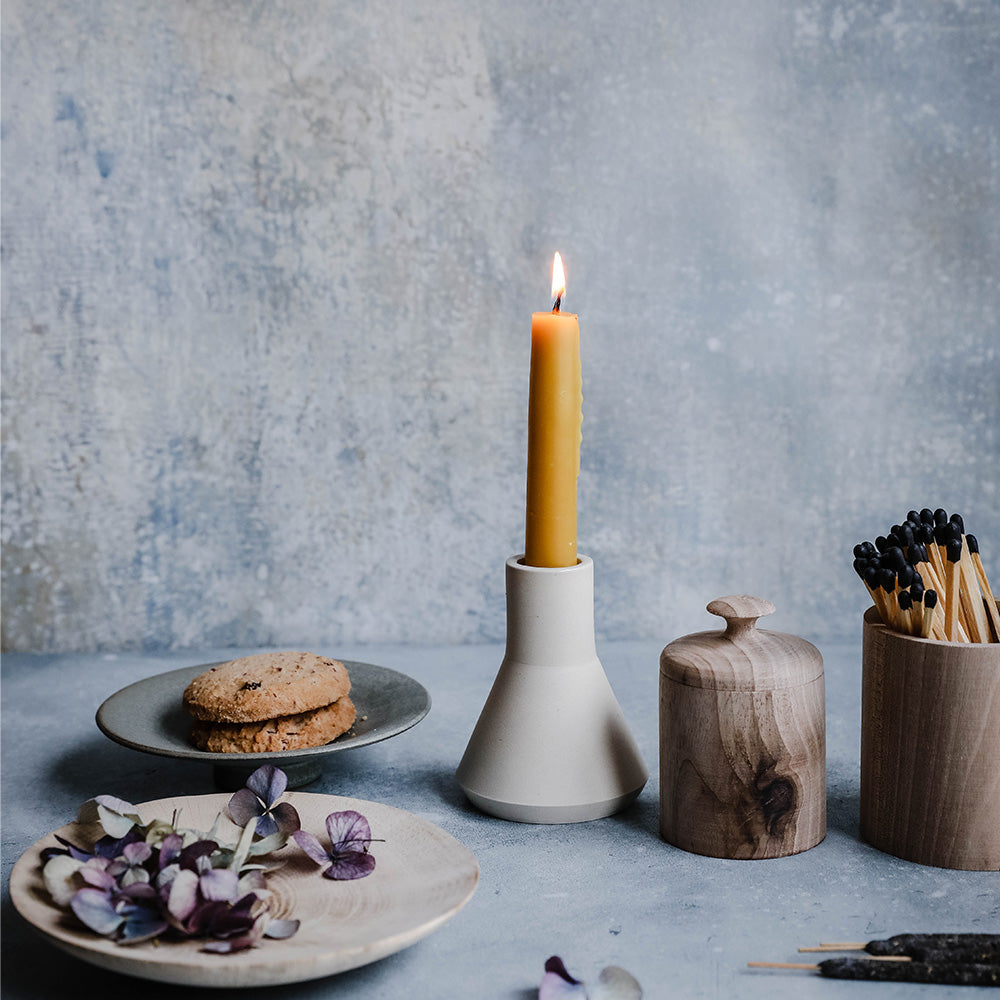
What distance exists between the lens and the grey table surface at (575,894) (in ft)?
1.62

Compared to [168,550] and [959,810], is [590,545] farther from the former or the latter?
[959,810]

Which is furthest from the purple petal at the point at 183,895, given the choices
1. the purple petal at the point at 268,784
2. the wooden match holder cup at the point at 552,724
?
the wooden match holder cup at the point at 552,724

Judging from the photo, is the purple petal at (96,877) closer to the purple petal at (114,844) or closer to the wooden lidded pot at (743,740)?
the purple petal at (114,844)

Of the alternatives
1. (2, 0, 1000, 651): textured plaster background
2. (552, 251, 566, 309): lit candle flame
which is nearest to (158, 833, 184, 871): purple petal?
(552, 251, 566, 309): lit candle flame

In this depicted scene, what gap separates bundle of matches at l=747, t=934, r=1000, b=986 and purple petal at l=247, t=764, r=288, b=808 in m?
0.27

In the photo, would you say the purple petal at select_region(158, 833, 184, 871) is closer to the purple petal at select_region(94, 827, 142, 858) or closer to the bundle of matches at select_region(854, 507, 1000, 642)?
the purple petal at select_region(94, 827, 142, 858)

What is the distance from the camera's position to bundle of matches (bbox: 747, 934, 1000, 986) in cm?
49

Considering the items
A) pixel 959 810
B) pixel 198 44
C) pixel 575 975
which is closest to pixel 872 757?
pixel 959 810

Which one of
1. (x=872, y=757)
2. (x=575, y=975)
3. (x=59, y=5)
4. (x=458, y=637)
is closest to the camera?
(x=575, y=975)

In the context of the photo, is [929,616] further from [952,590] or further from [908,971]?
[908,971]

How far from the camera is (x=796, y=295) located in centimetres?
112

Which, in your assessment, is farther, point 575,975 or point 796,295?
point 796,295

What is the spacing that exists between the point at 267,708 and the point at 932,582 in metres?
0.41

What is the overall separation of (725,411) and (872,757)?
58 centimetres
